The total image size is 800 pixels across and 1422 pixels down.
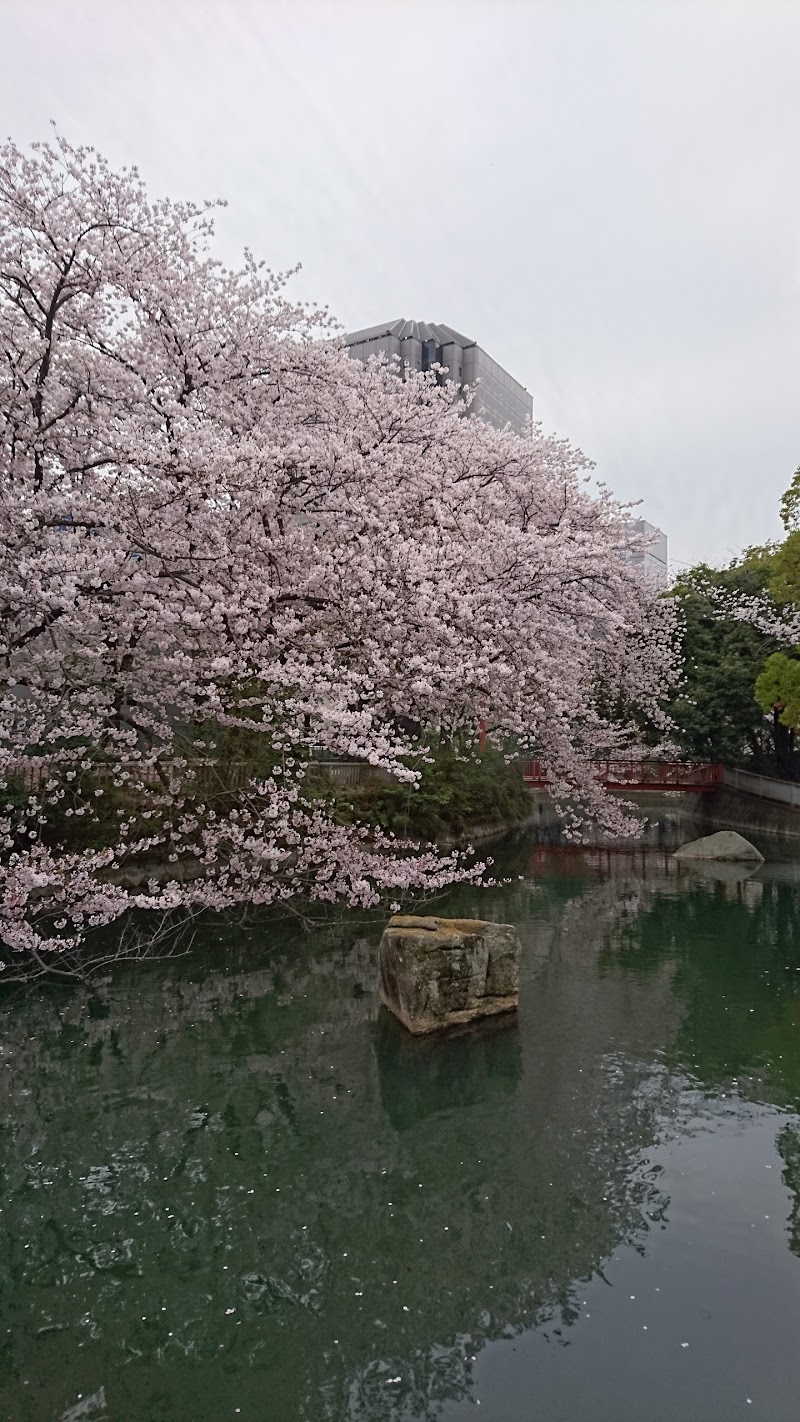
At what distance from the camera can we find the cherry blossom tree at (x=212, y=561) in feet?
33.5

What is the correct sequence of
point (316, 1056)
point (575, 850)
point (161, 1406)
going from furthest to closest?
point (575, 850), point (316, 1056), point (161, 1406)

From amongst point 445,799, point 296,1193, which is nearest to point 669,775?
point 445,799

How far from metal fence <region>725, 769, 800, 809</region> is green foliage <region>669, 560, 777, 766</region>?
202 centimetres

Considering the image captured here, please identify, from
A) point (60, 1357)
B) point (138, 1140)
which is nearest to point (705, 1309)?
point (60, 1357)

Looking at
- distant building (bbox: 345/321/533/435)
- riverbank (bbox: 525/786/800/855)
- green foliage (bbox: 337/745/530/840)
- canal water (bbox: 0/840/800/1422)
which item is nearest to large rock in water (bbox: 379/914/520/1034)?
canal water (bbox: 0/840/800/1422)

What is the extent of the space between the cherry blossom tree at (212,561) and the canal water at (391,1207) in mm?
1989

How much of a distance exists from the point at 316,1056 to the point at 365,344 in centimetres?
6907

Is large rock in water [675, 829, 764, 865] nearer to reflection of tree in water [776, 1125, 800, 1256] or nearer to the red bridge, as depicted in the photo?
the red bridge

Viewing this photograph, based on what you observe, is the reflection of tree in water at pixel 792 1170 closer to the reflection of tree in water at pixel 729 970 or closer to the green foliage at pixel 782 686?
the reflection of tree in water at pixel 729 970

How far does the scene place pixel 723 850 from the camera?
26.7 meters

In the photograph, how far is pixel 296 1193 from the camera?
714 cm

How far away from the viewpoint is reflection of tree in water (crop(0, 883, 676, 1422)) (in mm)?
5250

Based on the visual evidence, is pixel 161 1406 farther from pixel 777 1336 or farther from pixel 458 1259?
pixel 777 1336

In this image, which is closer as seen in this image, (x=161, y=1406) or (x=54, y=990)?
(x=161, y=1406)
